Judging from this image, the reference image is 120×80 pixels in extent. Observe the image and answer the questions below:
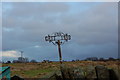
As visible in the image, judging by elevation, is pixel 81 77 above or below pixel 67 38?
below

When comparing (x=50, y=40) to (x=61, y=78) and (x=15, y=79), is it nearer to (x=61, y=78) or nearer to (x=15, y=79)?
(x=15, y=79)

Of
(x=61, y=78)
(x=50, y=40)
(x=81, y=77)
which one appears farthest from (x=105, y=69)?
(x=50, y=40)

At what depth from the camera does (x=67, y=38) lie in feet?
68.0

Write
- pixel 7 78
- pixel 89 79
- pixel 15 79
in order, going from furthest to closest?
pixel 15 79
pixel 7 78
pixel 89 79

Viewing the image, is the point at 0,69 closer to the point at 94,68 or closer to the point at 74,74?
the point at 74,74

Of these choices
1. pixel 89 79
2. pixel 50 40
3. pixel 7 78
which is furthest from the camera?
pixel 50 40

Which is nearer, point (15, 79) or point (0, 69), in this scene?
point (0, 69)

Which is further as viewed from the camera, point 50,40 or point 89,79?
point 50,40

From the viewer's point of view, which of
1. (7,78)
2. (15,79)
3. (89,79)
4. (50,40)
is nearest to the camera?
(89,79)

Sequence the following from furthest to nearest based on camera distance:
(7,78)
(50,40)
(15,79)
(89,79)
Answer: (50,40), (15,79), (7,78), (89,79)

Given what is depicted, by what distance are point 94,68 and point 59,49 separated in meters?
10.4

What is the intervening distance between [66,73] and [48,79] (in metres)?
0.75

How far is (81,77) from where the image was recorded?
1020cm

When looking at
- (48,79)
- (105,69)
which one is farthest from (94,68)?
(48,79)
